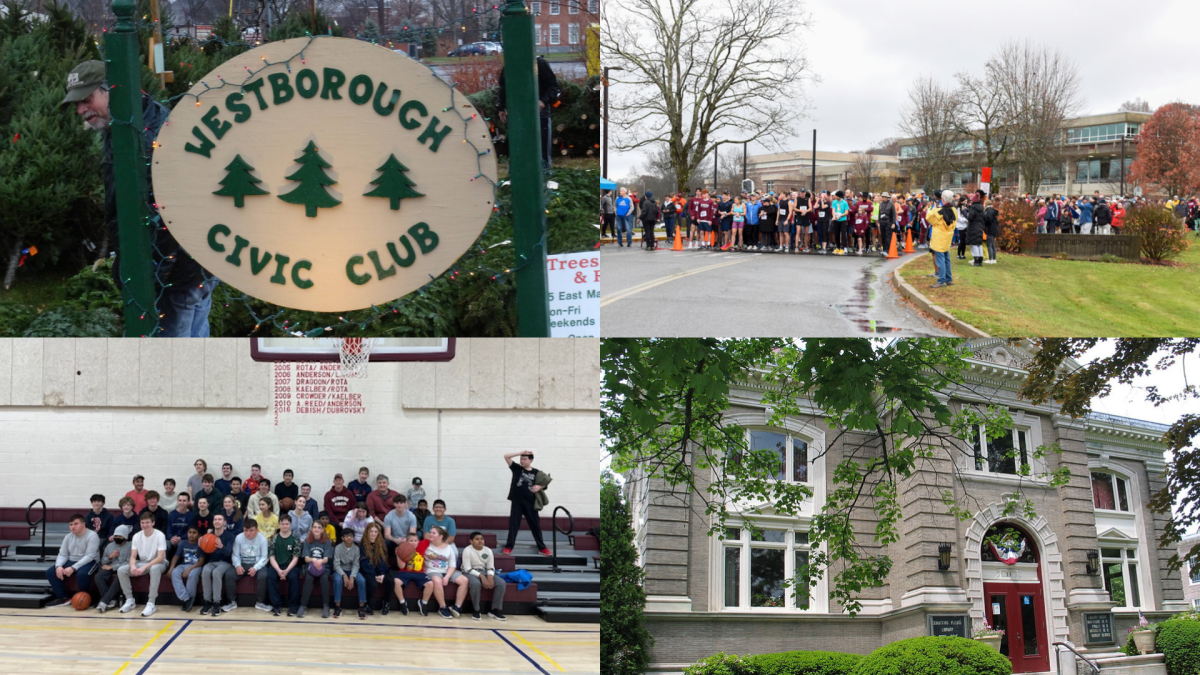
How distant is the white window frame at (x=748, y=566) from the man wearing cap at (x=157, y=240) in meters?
5.98

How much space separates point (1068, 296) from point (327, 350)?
31.0ft

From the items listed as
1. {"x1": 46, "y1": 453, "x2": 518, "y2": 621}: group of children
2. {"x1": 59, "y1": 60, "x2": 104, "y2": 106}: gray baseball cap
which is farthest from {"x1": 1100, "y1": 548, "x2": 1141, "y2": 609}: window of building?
{"x1": 59, "y1": 60, "x2": 104, "y2": 106}: gray baseball cap

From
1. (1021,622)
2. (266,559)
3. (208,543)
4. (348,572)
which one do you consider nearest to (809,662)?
(1021,622)

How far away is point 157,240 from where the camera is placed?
459 centimetres

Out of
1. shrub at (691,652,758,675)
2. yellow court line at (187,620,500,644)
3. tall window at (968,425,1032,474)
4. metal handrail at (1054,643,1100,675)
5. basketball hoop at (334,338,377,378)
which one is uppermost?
basketball hoop at (334,338,377,378)

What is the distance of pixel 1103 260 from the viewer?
1445 centimetres

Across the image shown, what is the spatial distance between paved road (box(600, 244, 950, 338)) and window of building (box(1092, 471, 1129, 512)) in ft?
10.7

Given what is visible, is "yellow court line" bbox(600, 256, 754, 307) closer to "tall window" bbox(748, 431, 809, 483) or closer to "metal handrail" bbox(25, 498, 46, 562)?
"tall window" bbox(748, 431, 809, 483)

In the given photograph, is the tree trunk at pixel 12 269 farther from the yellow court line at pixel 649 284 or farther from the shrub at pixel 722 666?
the shrub at pixel 722 666

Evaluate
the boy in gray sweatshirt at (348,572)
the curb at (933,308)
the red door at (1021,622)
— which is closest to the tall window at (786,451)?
the curb at (933,308)

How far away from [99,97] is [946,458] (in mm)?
8797

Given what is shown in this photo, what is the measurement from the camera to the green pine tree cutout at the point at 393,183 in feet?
13.7

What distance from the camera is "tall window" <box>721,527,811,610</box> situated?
9.28 metres

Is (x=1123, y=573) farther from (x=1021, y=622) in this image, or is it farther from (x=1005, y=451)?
(x=1005, y=451)
